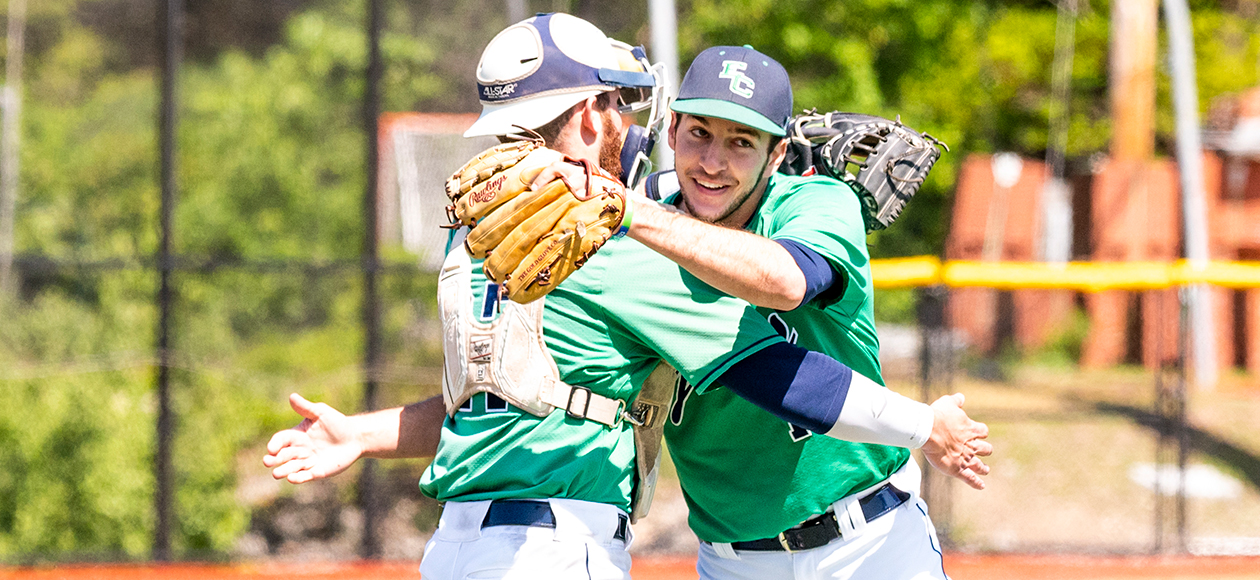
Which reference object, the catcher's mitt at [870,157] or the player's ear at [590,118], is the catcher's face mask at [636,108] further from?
the catcher's mitt at [870,157]

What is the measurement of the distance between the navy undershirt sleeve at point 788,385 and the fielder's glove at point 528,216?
529 millimetres

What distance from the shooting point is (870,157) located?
2.83 m

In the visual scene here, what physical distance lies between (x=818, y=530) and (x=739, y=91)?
1.14m

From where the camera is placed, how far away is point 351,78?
27.9ft

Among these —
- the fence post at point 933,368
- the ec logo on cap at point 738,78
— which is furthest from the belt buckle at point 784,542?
the fence post at point 933,368

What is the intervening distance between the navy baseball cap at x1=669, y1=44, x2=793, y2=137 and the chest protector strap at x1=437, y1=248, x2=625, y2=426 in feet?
1.99

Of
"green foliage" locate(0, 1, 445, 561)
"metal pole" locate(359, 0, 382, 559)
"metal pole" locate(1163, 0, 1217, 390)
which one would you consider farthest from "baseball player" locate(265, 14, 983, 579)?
"metal pole" locate(1163, 0, 1217, 390)

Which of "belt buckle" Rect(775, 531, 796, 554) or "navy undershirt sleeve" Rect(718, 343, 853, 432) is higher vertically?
"navy undershirt sleeve" Rect(718, 343, 853, 432)

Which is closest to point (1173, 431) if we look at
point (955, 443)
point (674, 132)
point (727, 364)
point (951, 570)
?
point (951, 570)

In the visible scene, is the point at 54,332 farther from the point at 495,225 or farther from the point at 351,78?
the point at 495,225

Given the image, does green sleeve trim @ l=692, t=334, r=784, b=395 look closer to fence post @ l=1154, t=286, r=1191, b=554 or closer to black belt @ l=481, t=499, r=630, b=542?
black belt @ l=481, t=499, r=630, b=542

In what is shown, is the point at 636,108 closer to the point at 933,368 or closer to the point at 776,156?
the point at 776,156

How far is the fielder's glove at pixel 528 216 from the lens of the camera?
6.63ft

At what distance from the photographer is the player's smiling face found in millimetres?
2693
